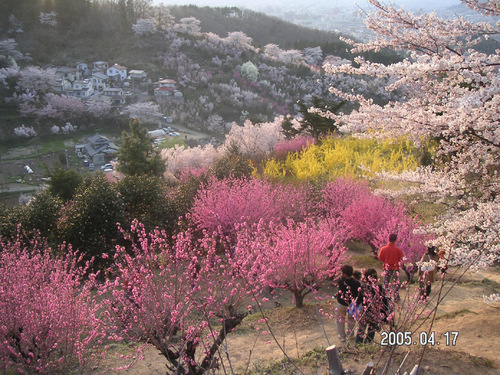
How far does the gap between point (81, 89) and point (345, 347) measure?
5191cm

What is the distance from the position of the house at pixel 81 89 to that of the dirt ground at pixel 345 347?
158 feet

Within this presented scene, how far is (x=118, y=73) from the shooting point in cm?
5197

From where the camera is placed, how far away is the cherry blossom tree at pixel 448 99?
11.9ft

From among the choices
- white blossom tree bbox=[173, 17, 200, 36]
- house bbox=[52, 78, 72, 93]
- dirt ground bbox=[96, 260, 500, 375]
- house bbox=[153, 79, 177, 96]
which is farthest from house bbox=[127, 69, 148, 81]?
dirt ground bbox=[96, 260, 500, 375]

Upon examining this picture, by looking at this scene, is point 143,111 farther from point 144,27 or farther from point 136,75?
point 144,27

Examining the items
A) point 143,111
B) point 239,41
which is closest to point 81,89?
point 143,111

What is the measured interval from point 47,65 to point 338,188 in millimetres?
53243

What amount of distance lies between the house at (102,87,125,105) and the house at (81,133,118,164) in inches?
506

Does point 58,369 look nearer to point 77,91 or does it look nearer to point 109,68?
point 77,91

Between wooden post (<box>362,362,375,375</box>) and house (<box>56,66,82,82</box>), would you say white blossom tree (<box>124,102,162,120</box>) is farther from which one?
wooden post (<box>362,362,375,375</box>)

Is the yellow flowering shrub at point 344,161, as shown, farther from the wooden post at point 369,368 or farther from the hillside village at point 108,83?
the hillside village at point 108,83

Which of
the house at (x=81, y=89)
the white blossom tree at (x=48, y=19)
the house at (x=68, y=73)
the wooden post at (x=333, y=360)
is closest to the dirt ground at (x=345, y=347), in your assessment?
the wooden post at (x=333, y=360)

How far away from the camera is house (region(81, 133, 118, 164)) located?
1326 inches

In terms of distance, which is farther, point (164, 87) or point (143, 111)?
point (164, 87)
